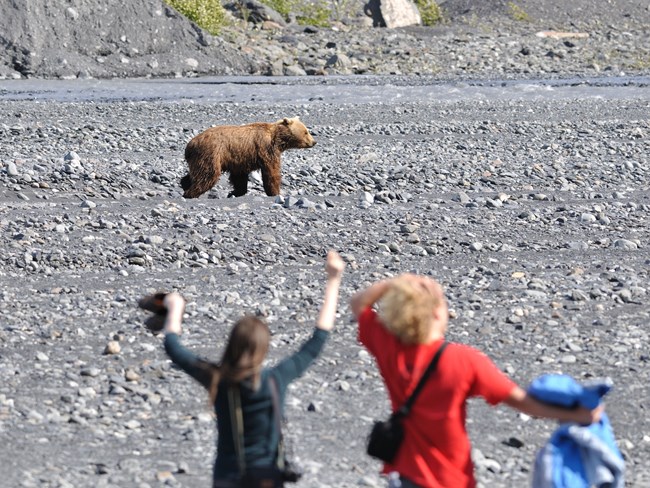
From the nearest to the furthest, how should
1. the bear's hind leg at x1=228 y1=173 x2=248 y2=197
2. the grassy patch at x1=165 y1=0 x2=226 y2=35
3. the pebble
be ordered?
the pebble → the bear's hind leg at x1=228 y1=173 x2=248 y2=197 → the grassy patch at x1=165 y1=0 x2=226 y2=35

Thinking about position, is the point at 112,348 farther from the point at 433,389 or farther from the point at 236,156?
the point at 236,156

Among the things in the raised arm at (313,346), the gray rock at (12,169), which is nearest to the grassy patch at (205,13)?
the gray rock at (12,169)

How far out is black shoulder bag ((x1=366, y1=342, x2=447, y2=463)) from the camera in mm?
3525

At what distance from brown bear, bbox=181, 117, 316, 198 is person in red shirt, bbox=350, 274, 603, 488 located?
7.88 m

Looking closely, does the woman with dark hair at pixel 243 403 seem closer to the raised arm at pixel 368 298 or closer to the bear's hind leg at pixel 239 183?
the raised arm at pixel 368 298

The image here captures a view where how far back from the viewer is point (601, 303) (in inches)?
307

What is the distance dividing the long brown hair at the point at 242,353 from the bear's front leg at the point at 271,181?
8231 millimetres

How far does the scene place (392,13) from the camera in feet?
133

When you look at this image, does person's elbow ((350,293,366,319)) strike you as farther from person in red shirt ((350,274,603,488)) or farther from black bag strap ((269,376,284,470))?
black bag strap ((269,376,284,470))

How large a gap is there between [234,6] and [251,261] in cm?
3243

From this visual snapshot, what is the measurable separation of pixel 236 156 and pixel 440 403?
8220 millimetres

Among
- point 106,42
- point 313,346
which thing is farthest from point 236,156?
point 106,42

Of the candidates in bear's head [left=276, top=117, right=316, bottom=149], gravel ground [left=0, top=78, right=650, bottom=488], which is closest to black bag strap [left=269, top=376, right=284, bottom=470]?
gravel ground [left=0, top=78, right=650, bottom=488]

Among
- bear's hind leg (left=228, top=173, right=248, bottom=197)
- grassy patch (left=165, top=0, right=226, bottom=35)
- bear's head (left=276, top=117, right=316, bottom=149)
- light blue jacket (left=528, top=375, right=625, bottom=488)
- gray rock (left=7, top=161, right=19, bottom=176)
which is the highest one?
light blue jacket (left=528, top=375, right=625, bottom=488)
